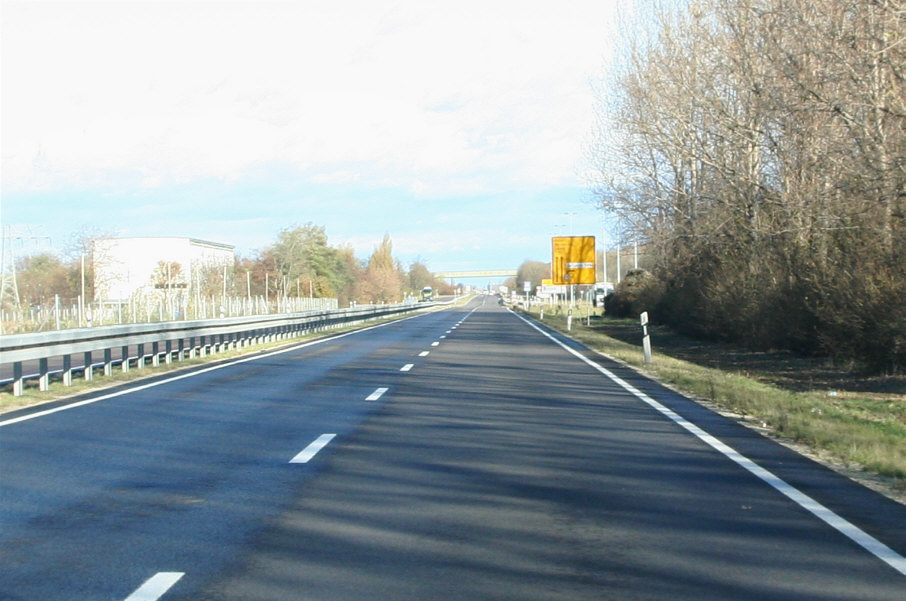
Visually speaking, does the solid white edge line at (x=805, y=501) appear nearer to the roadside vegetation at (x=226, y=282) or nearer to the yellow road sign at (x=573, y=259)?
the roadside vegetation at (x=226, y=282)

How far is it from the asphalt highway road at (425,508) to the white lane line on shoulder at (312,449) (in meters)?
0.06

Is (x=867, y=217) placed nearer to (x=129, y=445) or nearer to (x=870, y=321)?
(x=870, y=321)

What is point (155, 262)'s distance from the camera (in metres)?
110

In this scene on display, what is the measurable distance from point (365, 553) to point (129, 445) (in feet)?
18.4

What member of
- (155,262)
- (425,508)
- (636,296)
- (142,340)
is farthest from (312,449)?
(155,262)

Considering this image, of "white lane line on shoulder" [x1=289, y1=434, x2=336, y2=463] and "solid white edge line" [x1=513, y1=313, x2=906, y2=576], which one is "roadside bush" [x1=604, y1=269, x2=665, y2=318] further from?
"white lane line on shoulder" [x1=289, y1=434, x2=336, y2=463]

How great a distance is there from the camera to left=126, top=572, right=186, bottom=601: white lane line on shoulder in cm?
550

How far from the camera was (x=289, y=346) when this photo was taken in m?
33.6

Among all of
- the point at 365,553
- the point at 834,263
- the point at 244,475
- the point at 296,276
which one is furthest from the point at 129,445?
the point at 296,276

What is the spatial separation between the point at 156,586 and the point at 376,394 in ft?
36.0

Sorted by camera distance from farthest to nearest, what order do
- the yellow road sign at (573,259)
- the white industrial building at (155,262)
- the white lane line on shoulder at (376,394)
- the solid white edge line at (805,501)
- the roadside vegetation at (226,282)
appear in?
1. the white industrial building at (155,262)
2. the yellow road sign at (573,259)
3. the roadside vegetation at (226,282)
4. the white lane line on shoulder at (376,394)
5. the solid white edge line at (805,501)

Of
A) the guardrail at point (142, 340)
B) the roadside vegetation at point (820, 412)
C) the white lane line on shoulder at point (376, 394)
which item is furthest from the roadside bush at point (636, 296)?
the white lane line on shoulder at point (376, 394)

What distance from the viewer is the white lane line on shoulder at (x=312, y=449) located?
1012 centimetres

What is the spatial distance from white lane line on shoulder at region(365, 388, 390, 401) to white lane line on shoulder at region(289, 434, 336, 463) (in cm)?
421
